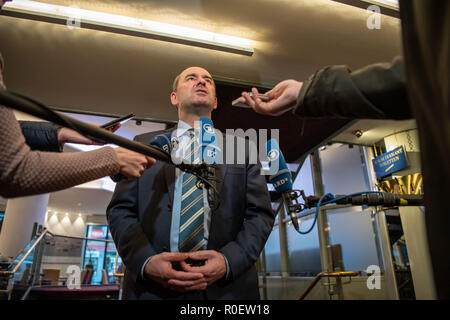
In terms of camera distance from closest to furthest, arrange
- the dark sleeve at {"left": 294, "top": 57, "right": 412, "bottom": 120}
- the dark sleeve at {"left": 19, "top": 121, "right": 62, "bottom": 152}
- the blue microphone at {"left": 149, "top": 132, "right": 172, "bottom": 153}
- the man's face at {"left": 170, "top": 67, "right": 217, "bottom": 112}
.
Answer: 1. the dark sleeve at {"left": 294, "top": 57, "right": 412, "bottom": 120}
2. the dark sleeve at {"left": 19, "top": 121, "right": 62, "bottom": 152}
3. the blue microphone at {"left": 149, "top": 132, "right": 172, "bottom": 153}
4. the man's face at {"left": 170, "top": 67, "right": 217, "bottom": 112}

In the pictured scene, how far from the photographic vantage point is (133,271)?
1269 millimetres

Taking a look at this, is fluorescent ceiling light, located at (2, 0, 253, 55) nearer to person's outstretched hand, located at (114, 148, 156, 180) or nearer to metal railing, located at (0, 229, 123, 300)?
person's outstretched hand, located at (114, 148, 156, 180)

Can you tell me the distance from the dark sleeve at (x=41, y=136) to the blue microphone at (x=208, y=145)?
534mm

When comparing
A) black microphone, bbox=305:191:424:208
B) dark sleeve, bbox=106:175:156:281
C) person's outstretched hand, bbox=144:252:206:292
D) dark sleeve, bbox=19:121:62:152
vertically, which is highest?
dark sleeve, bbox=19:121:62:152

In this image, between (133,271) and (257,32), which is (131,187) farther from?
(257,32)

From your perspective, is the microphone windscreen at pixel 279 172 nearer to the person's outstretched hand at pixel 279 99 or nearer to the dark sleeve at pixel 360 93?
the person's outstretched hand at pixel 279 99

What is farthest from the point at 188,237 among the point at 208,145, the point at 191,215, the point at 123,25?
the point at 123,25

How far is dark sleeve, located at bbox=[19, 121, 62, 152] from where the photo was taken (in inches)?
41.0

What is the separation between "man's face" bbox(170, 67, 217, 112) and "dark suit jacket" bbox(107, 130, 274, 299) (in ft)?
1.31

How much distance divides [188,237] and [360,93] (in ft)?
3.08

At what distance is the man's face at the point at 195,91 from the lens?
5.68ft

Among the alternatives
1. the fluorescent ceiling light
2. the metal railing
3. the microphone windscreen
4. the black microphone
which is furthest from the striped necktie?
the metal railing

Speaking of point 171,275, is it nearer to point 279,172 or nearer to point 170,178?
point 170,178

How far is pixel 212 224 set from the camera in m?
1.41
